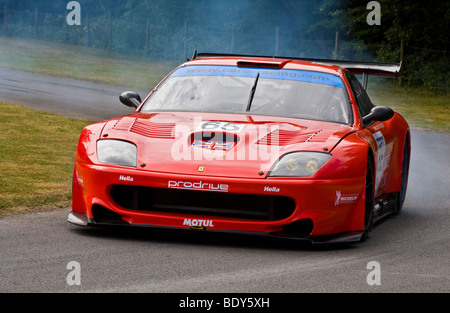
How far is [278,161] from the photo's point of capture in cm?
579

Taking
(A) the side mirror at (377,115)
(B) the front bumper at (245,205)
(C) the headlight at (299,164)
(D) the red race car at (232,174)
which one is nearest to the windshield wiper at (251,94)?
(D) the red race car at (232,174)

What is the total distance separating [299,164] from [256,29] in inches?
1086

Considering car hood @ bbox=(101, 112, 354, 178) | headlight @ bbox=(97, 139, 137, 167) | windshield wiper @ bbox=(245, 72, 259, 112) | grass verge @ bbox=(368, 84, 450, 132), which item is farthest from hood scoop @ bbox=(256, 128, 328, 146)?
grass verge @ bbox=(368, 84, 450, 132)

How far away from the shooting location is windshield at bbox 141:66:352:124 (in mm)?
6824

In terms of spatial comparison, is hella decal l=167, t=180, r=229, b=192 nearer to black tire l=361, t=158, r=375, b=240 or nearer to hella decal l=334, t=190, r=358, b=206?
hella decal l=334, t=190, r=358, b=206

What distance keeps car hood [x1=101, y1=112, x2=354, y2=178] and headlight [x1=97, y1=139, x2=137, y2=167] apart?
0.04 meters

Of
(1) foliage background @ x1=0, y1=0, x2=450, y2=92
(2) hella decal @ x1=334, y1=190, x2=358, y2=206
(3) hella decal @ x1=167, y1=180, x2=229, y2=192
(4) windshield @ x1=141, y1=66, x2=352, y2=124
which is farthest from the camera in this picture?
(1) foliage background @ x1=0, y1=0, x2=450, y2=92

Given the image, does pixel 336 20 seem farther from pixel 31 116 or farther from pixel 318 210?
pixel 318 210

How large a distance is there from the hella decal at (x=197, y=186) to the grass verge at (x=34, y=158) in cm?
175

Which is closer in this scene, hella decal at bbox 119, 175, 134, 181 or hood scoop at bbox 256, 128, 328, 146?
hella decal at bbox 119, 175, 134, 181

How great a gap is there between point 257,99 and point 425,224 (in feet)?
5.41

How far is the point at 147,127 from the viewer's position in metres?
6.30

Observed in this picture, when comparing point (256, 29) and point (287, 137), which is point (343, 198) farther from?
point (256, 29)

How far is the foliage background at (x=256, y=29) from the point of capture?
27781mm
